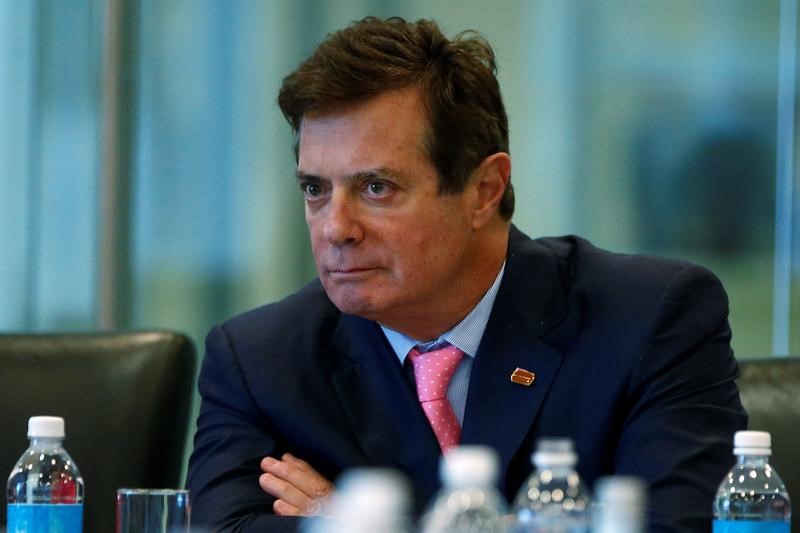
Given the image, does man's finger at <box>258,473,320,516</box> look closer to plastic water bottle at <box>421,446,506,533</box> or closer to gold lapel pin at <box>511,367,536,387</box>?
gold lapel pin at <box>511,367,536,387</box>

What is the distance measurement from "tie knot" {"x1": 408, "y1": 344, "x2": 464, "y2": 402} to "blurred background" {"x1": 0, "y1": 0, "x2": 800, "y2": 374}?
1.59 metres

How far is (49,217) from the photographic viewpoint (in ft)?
14.9

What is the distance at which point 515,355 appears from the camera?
275 centimetres

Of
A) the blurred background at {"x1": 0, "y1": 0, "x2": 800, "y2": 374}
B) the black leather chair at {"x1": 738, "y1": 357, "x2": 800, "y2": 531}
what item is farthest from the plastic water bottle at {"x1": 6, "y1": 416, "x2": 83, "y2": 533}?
the blurred background at {"x1": 0, "y1": 0, "x2": 800, "y2": 374}

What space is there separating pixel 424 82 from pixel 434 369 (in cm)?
56

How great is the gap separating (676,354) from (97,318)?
241 centimetres

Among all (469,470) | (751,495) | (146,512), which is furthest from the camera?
(751,495)

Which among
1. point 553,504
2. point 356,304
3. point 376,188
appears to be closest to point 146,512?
point 553,504

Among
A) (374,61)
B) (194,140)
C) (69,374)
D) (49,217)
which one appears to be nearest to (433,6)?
(194,140)

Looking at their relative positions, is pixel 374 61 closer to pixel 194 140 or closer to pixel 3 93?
pixel 194 140

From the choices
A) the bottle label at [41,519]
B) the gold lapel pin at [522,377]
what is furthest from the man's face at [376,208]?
the bottle label at [41,519]

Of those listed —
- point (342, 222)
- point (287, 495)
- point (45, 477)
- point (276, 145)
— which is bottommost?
point (287, 495)

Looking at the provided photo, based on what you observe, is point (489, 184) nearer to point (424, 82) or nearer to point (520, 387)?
point (424, 82)

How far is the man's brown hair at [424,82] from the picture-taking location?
2.70m
